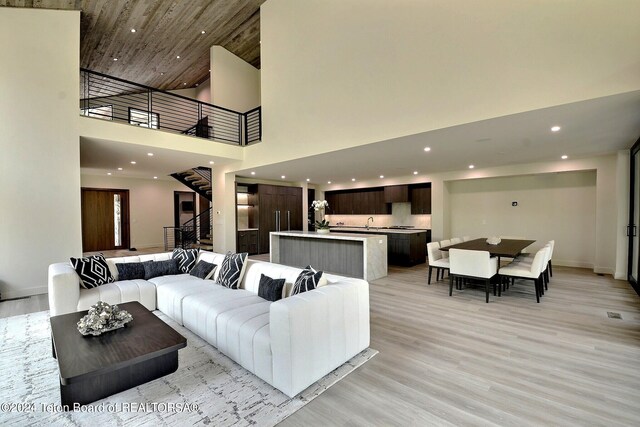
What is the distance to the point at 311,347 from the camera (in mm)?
2320

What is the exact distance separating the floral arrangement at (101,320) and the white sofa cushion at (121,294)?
51.2 inches

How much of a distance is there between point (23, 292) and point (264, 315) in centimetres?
520

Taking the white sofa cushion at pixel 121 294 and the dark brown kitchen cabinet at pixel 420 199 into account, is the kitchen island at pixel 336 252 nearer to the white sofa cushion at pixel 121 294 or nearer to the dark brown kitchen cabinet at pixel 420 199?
the white sofa cushion at pixel 121 294

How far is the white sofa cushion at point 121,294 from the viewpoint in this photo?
142 inches

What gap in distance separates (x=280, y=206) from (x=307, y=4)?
20.3 feet

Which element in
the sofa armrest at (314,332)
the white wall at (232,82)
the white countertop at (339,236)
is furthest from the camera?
the white wall at (232,82)

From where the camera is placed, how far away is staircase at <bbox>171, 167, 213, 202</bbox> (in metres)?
10.4

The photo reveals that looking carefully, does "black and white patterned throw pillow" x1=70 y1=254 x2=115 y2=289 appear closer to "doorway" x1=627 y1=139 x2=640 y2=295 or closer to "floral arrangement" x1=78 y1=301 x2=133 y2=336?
"floral arrangement" x1=78 y1=301 x2=133 y2=336

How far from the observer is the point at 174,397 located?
226 centimetres

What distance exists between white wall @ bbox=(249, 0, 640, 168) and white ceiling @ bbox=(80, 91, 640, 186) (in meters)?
0.26

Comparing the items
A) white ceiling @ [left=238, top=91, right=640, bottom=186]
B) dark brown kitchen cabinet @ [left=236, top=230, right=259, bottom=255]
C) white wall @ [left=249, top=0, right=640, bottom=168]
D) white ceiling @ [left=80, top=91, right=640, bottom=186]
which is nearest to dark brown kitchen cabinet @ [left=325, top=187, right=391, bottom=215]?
white ceiling @ [left=80, top=91, right=640, bottom=186]

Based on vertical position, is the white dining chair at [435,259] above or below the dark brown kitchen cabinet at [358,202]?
below

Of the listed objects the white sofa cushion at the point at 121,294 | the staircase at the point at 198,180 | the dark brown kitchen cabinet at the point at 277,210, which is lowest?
the white sofa cushion at the point at 121,294

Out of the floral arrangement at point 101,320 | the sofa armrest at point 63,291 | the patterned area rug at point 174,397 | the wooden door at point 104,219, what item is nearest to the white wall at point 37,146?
the sofa armrest at point 63,291
